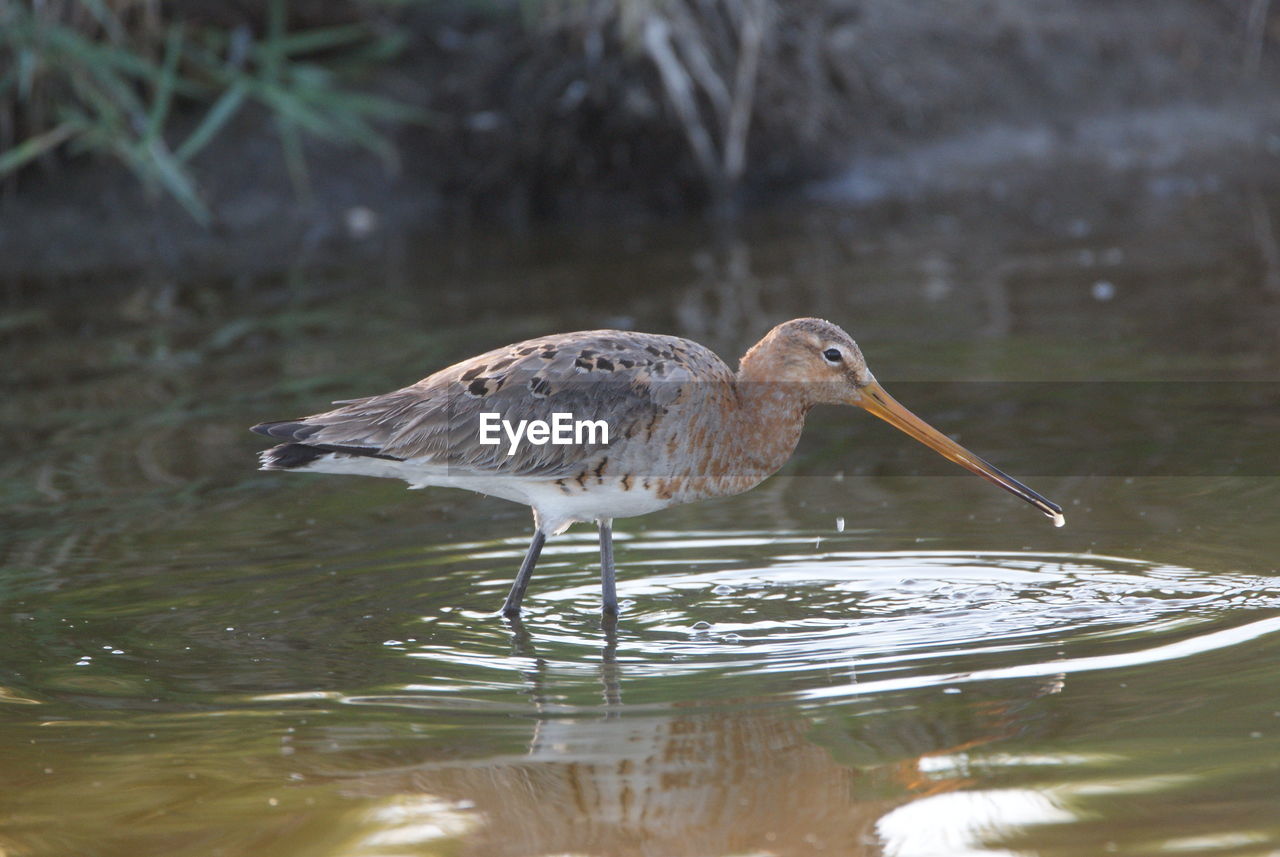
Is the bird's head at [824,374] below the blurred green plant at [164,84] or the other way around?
below

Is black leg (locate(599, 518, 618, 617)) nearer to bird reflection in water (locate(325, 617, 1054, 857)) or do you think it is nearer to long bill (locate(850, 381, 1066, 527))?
bird reflection in water (locate(325, 617, 1054, 857))

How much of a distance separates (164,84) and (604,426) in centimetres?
911

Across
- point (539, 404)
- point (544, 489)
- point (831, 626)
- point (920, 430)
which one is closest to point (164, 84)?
point (539, 404)

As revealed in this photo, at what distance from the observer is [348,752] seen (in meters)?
5.30

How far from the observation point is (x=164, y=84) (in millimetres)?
14195

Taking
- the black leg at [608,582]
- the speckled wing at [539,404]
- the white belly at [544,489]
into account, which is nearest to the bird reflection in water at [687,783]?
the black leg at [608,582]

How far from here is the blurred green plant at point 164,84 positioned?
1425 cm

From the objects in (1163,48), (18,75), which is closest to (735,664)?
(18,75)

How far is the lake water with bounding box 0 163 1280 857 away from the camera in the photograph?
4.82 meters

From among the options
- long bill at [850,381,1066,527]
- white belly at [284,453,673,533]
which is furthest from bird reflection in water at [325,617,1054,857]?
long bill at [850,381,1066,527]

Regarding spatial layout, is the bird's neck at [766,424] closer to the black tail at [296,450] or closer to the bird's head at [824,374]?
the bird's head at [824,374]

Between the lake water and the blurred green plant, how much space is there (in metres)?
2.96

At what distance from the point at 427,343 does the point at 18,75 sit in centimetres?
530

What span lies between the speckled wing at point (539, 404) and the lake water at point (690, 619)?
2.12ft
